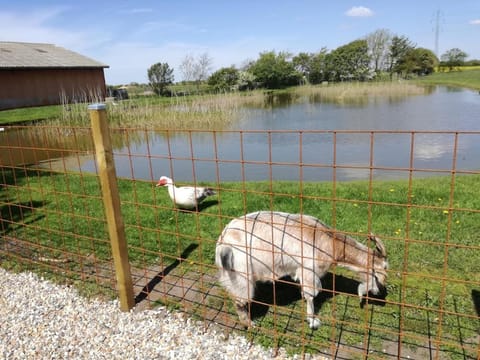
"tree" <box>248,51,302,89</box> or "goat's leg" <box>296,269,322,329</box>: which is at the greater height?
"tree" <box>248,51,302,89</box>

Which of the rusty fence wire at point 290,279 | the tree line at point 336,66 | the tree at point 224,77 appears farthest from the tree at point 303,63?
the rusty fence wire at point 290,279

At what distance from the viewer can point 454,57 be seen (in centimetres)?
8169

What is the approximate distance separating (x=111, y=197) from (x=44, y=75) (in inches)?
1421

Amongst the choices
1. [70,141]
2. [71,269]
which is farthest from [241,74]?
[71,269]

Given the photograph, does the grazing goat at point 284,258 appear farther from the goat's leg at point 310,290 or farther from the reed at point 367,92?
the reed at point 367,92

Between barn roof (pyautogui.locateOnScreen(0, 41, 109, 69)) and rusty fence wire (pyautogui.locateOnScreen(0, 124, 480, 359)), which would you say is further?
barn roof (pyautogui.locateOnScreen(0, 41, 109, 69))

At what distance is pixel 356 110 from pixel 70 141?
16032 millimetres

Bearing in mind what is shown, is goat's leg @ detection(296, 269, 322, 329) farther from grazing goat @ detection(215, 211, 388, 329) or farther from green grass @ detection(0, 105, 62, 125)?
green grass @ detection(0, 105, 62, 125)

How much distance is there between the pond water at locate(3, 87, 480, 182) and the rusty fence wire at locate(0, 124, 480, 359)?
0.80 feet

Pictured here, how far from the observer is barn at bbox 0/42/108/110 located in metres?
31.3

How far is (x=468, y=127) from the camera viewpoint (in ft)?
48.2

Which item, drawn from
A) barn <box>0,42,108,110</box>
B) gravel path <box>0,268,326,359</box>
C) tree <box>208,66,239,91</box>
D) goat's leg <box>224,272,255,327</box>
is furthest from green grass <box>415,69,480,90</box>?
gravel path <box>0,268,326,359</box>

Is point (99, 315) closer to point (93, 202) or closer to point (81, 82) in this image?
point (93, 202)

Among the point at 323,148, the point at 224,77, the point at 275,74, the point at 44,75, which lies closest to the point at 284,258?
the point at 323,148
